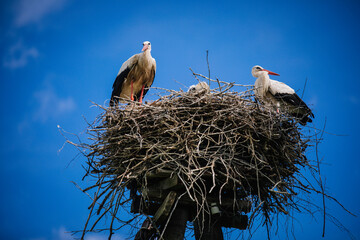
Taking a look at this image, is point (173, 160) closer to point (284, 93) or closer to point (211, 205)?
point (211, 205)

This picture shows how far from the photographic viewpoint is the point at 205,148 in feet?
10.2

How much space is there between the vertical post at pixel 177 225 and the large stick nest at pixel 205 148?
0.14m

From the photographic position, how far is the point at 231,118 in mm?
3223

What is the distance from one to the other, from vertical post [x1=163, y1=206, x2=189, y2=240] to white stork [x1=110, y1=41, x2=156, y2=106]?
131 inches

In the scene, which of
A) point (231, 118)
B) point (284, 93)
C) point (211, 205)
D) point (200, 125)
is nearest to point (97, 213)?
point (211, 205)

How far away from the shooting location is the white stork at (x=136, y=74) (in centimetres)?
610

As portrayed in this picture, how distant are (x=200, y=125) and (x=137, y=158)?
68 cm

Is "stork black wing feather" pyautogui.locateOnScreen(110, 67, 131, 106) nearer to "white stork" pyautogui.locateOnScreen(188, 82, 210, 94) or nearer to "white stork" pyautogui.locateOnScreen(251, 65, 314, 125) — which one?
"white stork" pyautogui.locateOnScreen(188, 82, 210, 94)

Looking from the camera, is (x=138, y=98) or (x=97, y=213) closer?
(x=97, y=213)

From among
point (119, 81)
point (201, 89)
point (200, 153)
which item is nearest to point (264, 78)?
point (201, 89)

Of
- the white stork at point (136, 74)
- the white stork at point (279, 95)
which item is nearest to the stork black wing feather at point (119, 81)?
the white stork at point (136, 74)

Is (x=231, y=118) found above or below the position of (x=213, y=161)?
above

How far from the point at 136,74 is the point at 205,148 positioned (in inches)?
134

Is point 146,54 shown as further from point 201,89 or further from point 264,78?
point 264,78
